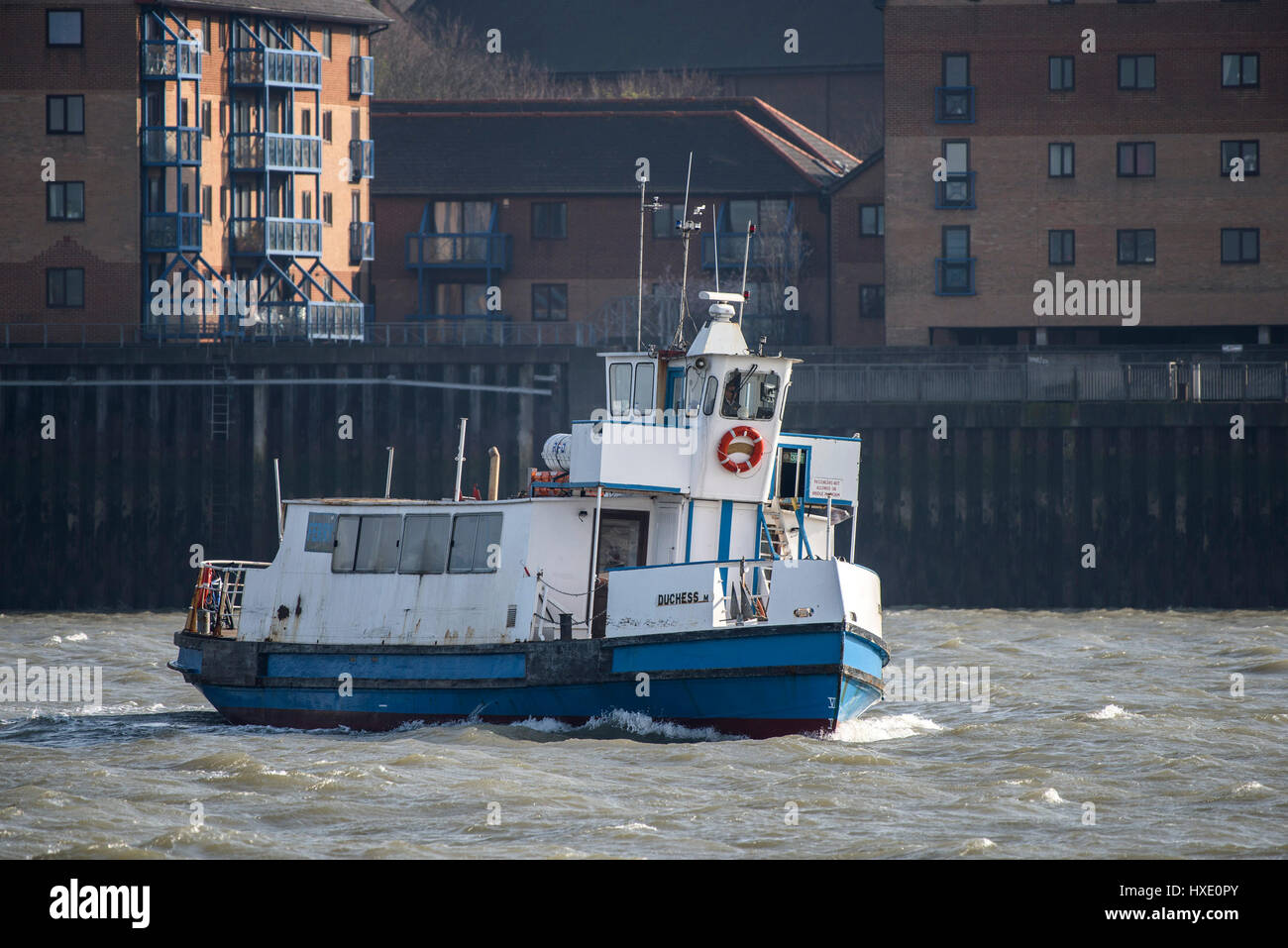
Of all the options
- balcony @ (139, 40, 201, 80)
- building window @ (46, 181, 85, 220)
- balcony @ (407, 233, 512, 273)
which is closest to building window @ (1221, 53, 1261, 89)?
balcony @ (407, 233, 512, 273)

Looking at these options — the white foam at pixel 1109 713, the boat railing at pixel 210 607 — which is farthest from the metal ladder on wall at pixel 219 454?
the white foam at pixel 1109 713

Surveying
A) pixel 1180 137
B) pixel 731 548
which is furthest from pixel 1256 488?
pixel 731 548

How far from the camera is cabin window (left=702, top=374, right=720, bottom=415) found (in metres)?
26.8

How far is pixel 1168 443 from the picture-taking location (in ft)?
145

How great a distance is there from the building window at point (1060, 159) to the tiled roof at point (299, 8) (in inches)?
951

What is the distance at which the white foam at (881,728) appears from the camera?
2548 centimetres

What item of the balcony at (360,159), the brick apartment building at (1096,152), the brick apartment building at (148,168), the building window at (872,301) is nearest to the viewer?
the brick apartment building at (1096,152)

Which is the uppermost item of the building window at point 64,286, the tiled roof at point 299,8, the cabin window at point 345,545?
the tiled roof at point 299,8

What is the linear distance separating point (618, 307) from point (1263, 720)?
126 ft

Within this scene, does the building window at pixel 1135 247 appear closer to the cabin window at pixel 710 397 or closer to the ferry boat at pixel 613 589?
the ferry boat at pixel 613 589

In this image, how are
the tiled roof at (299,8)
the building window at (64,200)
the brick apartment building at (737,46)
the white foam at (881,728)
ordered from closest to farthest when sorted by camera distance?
the white foam at (881,728)
the building window at (64,200)
the tiled roof at (299,8)
the brick apartment building at (737,46)

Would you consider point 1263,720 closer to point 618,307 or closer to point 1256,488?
point 1256,488

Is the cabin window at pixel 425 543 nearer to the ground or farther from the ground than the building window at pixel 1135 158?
nearer to the ground
